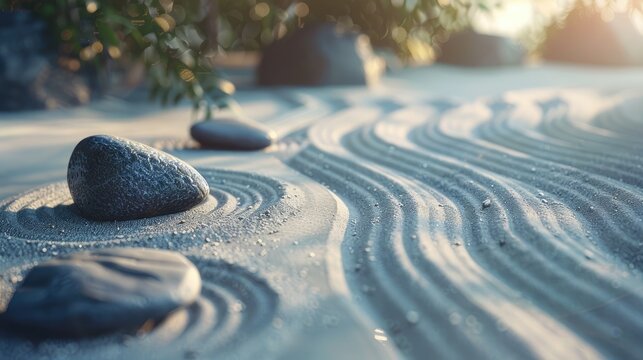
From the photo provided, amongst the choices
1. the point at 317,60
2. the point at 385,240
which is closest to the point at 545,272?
the point at 385,240

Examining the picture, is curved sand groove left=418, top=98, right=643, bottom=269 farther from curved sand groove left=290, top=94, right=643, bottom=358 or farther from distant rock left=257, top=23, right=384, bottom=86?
Answer: distant rock left=257, top=23, right=384, bottom=86

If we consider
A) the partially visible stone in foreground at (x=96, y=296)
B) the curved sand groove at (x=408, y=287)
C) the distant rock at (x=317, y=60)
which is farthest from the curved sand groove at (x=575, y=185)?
the distant rock at (x=317, y=60)

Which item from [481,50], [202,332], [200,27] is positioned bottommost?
[202,332]

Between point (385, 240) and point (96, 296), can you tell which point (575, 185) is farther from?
point (96, 296)

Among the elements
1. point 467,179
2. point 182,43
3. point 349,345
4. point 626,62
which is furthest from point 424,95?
point 626,62

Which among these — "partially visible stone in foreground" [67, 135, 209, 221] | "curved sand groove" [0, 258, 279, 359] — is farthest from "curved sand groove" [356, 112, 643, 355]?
"partially visible stone in foreground" [67, 135, 209, 221]

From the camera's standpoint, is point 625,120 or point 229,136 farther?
point 625,120
